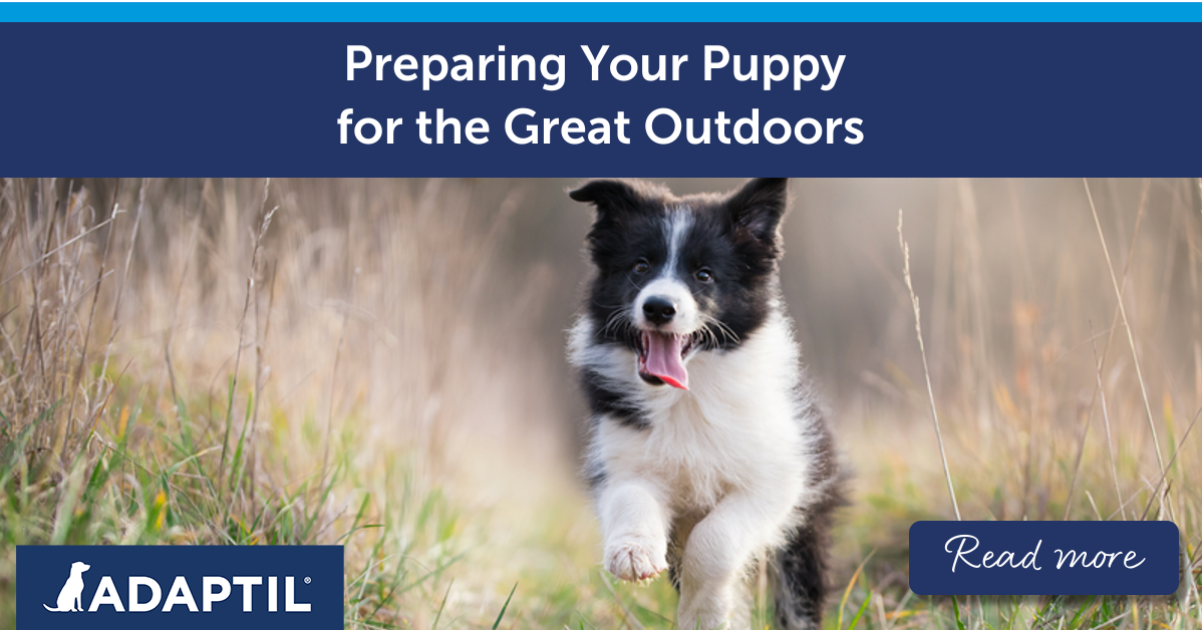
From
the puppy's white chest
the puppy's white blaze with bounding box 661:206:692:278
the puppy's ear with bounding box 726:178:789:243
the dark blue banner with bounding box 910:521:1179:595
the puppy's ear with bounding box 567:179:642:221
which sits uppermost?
the puppy's ear with bounding box 567:179:642:221

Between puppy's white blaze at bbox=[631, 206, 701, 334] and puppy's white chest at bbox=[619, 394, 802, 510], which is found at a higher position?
puppy's white blaze at bbox=[631, 206, 701, 334]

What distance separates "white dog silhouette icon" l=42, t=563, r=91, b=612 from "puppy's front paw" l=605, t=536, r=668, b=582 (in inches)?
60.9

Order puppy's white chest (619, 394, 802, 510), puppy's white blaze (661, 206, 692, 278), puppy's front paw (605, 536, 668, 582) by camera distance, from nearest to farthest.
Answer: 1. puppy's front paw (605, 536, 668, 582)
2. puppy's white blaze (661, 206, 692, 278)
3. puppy's white chest (619, 394, 802, 510)

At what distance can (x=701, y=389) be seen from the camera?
3.17 metres

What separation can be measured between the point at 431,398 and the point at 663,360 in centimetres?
261

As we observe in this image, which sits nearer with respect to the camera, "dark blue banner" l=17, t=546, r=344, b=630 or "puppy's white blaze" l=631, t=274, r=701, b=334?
"dark blue banner" l=17, t=546, r=344, b=630

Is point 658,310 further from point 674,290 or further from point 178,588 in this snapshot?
point 178,588

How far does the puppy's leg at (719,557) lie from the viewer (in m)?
2.89

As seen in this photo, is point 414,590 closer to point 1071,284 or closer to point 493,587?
point 493,587

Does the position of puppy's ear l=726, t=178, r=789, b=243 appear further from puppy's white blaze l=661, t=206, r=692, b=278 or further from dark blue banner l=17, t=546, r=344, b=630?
dark blue banner l=17, t=546, r=344, b=630

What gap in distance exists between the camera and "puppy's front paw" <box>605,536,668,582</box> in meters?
2.54

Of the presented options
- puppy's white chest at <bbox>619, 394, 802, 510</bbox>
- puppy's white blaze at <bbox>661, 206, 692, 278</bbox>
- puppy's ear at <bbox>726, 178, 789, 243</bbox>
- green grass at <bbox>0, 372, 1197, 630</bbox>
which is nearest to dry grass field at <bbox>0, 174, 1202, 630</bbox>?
green grass at <bbox>0, 372, 1197, 630</bbox>

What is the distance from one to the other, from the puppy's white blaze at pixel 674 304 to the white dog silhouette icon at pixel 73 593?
1.87 meters

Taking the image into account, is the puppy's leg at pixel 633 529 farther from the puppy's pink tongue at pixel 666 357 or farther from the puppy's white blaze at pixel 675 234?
the puppy's white blaze at pixel 675 234
